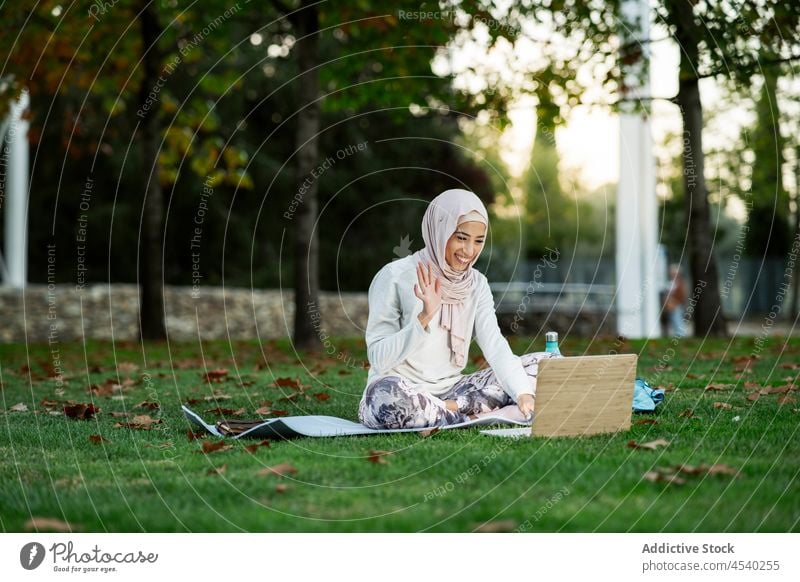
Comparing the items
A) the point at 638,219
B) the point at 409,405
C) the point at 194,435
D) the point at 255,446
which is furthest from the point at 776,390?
the point at 638,219

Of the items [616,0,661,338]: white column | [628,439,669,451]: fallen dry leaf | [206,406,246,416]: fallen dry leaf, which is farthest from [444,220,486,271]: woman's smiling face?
[616,0,661,338]: white column

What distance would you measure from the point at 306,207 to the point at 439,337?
25.6ft

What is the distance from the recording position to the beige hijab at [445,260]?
614 cm

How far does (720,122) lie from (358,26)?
1926 cm

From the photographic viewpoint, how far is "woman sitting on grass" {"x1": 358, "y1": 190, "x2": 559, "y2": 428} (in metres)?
6.15

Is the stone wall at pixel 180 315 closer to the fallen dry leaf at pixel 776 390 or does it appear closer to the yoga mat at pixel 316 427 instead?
the fallen dry leaf at pixel 776 390

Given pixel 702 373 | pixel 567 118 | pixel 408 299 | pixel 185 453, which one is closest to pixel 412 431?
pixel 408 299

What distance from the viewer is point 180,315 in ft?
73.7

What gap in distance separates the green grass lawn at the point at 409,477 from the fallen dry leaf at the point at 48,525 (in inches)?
1.2

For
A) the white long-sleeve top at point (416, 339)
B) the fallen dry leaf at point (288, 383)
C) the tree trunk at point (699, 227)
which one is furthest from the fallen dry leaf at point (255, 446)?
the tree trunk at point (699, 227)

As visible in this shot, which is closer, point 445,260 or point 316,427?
point 316,427

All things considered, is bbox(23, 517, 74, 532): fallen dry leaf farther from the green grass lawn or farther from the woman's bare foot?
the woman's bare foot

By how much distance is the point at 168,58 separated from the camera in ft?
63.3

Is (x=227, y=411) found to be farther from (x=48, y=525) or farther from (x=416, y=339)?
(x=48, y=525)
